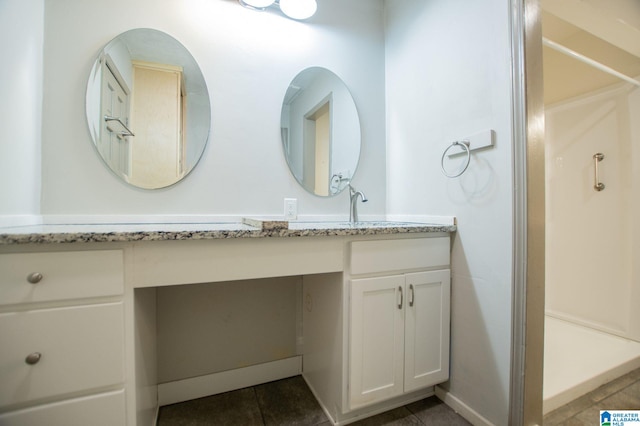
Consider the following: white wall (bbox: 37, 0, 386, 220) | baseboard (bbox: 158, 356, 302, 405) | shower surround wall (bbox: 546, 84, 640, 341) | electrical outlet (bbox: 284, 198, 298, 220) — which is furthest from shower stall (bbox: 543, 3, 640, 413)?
electrical outlet (bbox: 284, 198, 298, 220)

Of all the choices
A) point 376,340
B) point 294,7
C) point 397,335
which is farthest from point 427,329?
point 294,7

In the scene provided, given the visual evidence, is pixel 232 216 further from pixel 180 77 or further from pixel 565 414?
pixel 565 414

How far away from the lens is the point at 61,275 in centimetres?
73

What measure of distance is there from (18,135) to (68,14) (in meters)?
0.64

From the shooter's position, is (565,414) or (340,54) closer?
(565,414)

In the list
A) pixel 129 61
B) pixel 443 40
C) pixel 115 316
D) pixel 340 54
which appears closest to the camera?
pixel 115 316

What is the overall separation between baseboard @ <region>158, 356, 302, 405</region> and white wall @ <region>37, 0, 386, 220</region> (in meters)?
0.87

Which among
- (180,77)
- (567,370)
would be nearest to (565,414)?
(567,370)

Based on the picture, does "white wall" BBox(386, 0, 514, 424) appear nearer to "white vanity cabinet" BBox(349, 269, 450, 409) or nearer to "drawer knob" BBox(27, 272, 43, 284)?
"white vanity cabinet" BBox(349, 269, 450, 409)

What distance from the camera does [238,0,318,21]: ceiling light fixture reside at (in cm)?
143

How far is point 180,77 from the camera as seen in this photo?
1319mm

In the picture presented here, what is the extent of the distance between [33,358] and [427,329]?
4.62ft

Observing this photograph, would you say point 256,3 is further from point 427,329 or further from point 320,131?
point 427,329

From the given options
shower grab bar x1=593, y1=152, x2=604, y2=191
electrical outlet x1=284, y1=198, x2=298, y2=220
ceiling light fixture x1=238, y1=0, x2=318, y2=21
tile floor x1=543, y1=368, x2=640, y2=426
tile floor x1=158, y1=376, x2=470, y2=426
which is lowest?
tile floor x1=158, y1=376, x2=470, y2=426
